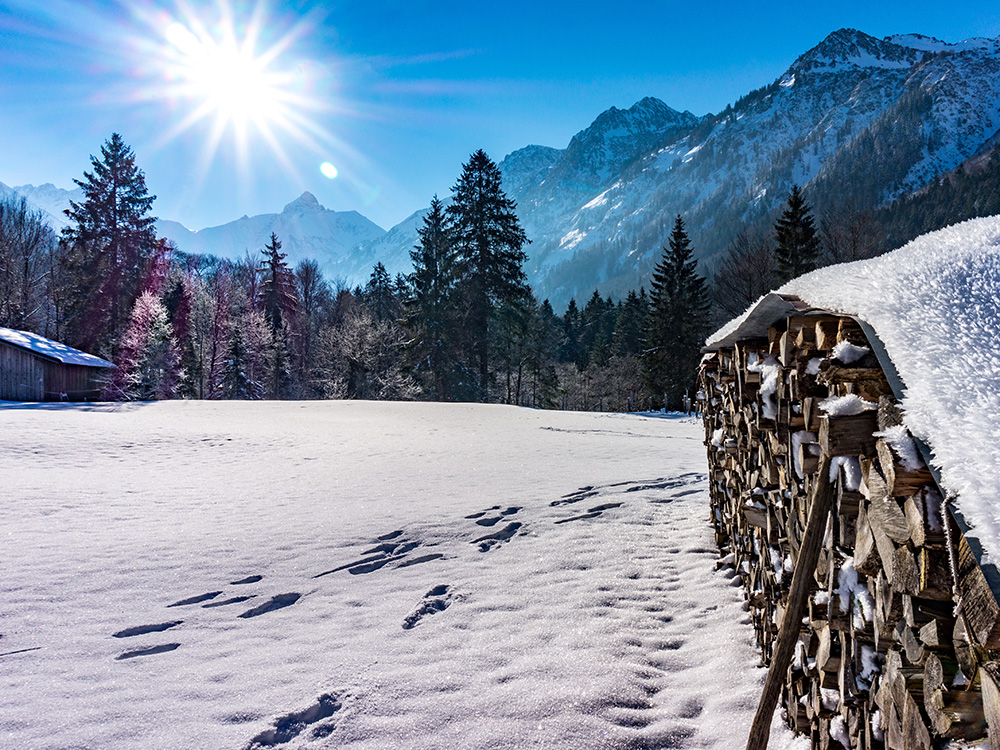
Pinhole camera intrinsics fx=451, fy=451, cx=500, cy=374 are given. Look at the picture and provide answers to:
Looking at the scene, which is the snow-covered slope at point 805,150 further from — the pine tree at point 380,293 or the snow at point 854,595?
the snow at point 854,595

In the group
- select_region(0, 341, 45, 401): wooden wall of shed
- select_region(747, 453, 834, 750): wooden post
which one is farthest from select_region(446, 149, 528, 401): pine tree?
select_region(747, 453, 834, 750): wooden post

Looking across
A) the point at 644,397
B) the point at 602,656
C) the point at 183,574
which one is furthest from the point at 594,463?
the point at 644,397

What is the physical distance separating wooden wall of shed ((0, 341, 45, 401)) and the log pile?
2583 centimetres

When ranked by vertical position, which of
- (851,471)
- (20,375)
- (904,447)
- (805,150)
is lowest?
(851,471)

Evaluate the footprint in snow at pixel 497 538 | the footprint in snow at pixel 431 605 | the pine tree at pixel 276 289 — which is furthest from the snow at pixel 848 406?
the pine tree at pixel 276 289

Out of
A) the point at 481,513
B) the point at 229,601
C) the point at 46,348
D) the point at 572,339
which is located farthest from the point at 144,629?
the point at 572,339

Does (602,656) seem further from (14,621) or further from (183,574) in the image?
(14,621)

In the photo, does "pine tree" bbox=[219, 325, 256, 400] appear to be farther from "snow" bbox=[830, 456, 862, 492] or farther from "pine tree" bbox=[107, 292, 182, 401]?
"snow" bbox=[830, 456, 862, 492]

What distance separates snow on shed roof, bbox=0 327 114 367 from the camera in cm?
1788

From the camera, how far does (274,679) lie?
2166mm

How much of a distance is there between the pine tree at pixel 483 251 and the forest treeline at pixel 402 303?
76 millimetres

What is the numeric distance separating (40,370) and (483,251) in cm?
2042

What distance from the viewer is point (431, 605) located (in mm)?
2928

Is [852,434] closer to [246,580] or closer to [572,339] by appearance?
[246,580]
